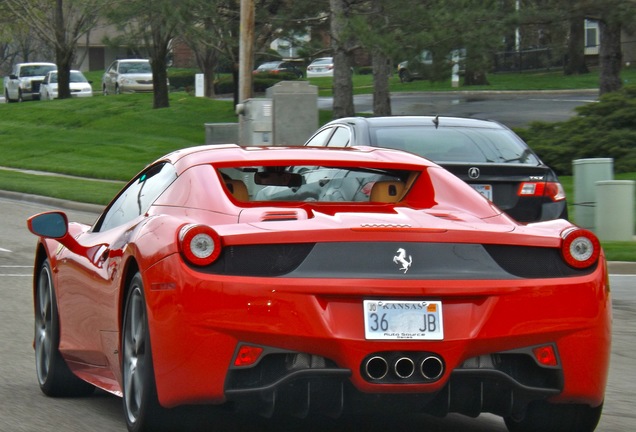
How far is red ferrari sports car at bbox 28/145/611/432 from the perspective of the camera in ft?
16.9

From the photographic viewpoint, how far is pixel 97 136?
1583 inches

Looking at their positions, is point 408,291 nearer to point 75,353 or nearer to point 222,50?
point 75,353

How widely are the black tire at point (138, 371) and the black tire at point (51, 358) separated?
4.72 feet

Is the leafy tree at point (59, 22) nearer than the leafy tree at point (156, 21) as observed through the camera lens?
No

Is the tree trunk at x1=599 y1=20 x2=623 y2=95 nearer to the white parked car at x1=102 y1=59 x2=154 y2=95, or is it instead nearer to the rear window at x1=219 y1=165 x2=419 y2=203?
the rear window at x1=219 y1=165 x2=419 y2=203

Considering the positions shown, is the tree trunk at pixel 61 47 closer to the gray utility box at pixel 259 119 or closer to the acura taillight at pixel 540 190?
the gray utility box at pixel 259 119

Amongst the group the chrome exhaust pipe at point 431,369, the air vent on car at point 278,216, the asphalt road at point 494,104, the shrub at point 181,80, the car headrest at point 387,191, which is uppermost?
the shrub at point 181,80

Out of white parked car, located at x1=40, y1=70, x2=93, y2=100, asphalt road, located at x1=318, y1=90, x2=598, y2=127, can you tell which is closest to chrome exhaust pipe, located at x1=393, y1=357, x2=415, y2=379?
asphalt road, located at x1=318, y1=90, x2=598, y2=127

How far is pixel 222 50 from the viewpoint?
129 feet

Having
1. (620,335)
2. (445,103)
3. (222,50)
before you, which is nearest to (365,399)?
(620,335)

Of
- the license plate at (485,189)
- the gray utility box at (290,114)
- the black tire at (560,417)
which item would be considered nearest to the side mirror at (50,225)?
the black tire at (560,417)

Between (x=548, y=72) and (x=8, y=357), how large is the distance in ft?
200

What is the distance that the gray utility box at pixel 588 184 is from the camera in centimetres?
1762

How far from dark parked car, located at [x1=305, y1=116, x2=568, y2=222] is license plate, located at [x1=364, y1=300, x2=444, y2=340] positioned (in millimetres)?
7109
